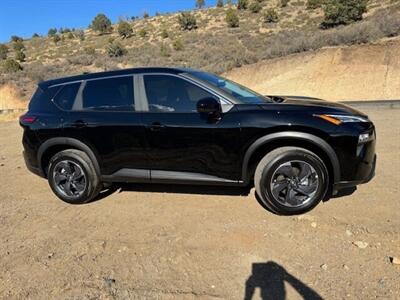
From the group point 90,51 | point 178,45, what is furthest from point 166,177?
point 90,51

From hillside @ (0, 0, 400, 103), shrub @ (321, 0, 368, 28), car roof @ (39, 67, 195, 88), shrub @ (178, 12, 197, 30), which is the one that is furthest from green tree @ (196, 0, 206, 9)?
car roof @ (39, 67, 195, 88)

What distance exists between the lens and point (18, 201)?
6.02 meters

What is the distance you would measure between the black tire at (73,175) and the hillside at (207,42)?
22.3 metres

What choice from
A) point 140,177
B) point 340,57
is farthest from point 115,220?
point 340,57

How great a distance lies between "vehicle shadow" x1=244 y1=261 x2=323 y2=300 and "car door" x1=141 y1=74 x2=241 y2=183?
142cm

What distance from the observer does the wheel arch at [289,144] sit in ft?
14.9

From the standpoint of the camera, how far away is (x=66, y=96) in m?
5.56

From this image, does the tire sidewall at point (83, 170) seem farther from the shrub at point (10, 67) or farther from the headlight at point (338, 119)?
the shrub at point (10, 67)

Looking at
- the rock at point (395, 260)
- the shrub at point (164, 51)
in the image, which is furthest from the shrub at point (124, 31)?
the rock at point (395, 260)

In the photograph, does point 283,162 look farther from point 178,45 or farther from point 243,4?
point 243,4

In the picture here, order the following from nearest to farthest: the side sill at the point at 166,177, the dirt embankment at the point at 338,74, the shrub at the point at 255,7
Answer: the side sill at the point at 166,177, the dirt embankment at the point at 338,74, the shrub at the point at 255,7

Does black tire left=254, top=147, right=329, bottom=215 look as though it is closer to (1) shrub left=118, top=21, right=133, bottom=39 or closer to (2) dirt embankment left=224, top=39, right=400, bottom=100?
(2) dirt embankment left=224, top=39, right=400, bottom=100

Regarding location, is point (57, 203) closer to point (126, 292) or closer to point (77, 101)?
point (77, 101)

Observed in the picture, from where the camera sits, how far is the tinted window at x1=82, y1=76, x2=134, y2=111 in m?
5.21
